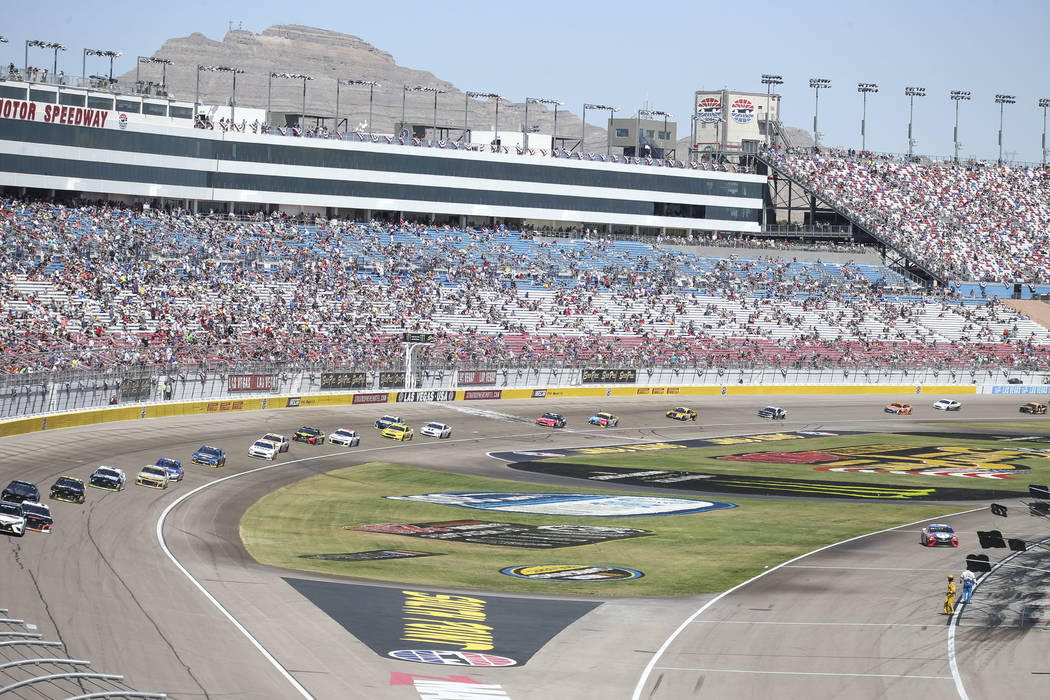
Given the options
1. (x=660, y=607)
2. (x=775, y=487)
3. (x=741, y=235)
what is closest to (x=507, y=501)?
(x=775, y=487)

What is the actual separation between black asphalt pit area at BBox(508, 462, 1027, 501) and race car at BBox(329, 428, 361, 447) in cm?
870

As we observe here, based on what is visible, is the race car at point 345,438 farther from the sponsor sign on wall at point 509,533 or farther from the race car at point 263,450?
the sponsor sign on wall at point 509,533

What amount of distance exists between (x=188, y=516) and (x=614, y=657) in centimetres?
2163

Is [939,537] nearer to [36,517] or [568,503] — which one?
[568,503]

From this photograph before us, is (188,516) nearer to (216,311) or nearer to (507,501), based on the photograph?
(507,501)

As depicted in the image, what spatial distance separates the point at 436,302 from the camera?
93.9m

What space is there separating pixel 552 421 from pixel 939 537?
3561 cm

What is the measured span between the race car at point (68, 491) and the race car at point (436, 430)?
2825 cm

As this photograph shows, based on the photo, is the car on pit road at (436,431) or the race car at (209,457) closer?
the race car at (209,457)

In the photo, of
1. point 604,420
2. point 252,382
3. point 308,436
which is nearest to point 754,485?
point 604,420

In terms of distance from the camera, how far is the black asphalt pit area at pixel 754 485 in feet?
203

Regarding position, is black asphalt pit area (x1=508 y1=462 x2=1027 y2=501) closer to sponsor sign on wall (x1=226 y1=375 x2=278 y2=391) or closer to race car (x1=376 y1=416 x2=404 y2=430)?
race car (x1=376 y1=416 x2=404 y2=430)

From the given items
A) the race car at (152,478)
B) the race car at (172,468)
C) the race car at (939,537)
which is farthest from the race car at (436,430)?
the race car at (939,537)

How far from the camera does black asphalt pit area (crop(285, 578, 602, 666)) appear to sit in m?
33.3
